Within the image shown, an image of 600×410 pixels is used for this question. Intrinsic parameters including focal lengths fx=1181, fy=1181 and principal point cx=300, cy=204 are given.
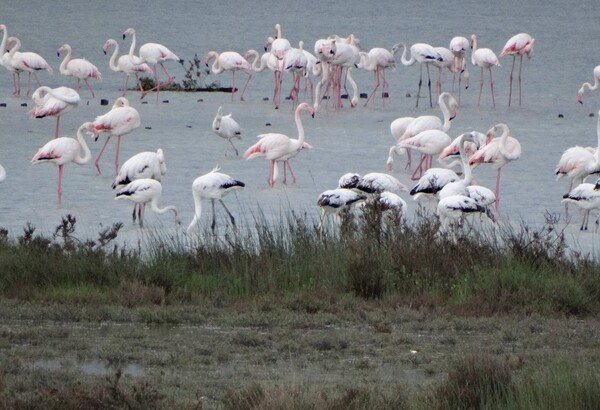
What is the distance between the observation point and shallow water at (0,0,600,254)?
12.6 meters

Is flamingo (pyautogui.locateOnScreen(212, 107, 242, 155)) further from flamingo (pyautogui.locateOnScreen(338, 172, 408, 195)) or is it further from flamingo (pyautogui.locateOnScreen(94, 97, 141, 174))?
flamingo (pyautogui.locateOnScreen(338, 172, 408, 195))

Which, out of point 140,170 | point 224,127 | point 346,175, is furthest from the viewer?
point 224,127

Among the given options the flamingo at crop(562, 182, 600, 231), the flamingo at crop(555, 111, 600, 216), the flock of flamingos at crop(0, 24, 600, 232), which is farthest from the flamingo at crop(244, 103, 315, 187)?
the flamingo at crop(562, 182, 600, 231)

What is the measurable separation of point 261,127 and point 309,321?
11442 millimetres

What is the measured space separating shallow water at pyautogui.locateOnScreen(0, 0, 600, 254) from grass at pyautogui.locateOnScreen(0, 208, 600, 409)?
96 centimetres

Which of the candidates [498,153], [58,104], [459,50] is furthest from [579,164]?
[459,50]

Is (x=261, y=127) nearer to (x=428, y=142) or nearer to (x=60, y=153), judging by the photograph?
(x=428, y=142)

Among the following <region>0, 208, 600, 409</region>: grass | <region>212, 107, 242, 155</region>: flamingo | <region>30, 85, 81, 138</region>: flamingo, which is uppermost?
<region>30, 85, 81, 138</region>: flamingo

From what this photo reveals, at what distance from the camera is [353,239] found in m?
8.77

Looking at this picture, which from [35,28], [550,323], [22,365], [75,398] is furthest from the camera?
[35,28]

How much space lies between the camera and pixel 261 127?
61.2ft

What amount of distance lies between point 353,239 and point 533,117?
39.2 ft

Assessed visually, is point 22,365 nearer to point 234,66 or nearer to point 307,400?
point 307,400

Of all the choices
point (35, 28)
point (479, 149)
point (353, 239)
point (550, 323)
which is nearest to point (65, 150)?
point (479, 149)
